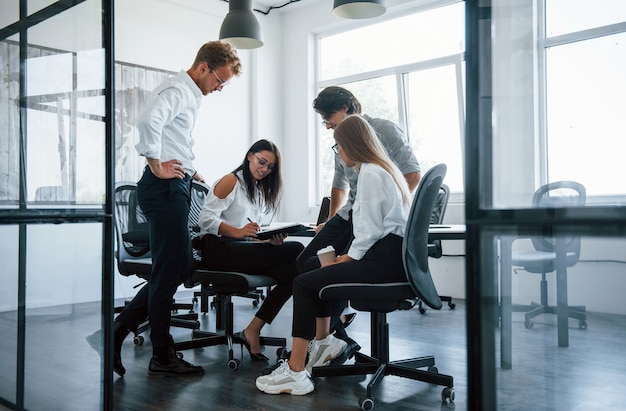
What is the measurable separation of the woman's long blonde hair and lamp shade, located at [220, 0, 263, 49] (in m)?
2.14

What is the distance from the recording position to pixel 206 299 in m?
4.58

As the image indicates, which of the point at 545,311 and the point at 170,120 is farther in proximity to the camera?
the point at 170,120

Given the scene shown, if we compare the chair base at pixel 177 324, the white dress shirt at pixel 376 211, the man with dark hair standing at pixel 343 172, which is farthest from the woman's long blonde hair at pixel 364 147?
the chair base at pixel 177 324

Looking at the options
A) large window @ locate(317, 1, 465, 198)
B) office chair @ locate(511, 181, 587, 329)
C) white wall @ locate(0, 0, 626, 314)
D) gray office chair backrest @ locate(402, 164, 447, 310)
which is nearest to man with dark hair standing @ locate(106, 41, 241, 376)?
gray office chair backrest @ locate(402, 164, 447, 310)

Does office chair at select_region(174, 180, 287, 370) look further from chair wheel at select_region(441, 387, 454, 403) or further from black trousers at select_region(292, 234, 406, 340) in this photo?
chair wheel at select_region(441, 387, 454, 403)

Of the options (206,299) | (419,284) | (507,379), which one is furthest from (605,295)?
(206,299)

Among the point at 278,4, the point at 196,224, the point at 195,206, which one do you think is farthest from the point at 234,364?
the point at 278,4

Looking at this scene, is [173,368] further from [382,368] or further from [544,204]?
[544,204]

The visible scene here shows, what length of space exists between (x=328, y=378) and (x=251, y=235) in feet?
2.57

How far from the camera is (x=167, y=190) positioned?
264 centimetres

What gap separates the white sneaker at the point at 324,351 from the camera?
274 cm

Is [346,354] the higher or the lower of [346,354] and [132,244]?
the lower

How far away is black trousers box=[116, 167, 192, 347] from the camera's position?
2629mm

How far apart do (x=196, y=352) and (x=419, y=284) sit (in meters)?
1.52
